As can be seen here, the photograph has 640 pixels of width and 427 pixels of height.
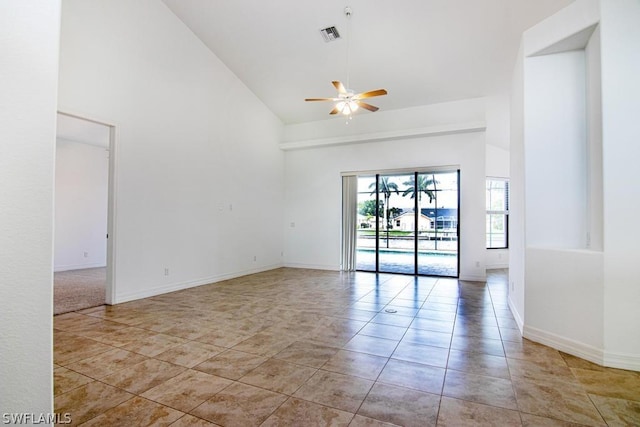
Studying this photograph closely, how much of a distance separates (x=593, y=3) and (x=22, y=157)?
431 centimetres

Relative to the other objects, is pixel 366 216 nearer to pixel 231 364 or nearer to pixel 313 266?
pixel 313 266

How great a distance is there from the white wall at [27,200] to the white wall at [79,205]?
8.36 metres

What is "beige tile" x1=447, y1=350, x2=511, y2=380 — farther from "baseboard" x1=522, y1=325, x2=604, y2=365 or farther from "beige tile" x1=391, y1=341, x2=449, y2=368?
"baseboard" x1=522, y1=325, x2=604, y2=365

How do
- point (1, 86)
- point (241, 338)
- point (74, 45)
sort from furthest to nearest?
point (74, 45) < point (241, 338) < point (1, 86)

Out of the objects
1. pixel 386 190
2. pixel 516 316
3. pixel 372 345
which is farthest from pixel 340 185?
pixel 372 345

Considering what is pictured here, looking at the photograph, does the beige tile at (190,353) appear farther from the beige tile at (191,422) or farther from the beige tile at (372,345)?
the beige tile at (372,345)

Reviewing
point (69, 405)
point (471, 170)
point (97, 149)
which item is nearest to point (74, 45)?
point (69, 405)

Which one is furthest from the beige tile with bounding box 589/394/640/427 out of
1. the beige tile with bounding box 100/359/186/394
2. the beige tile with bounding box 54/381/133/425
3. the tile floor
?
the beige tile with bounding box 54/381/133/425

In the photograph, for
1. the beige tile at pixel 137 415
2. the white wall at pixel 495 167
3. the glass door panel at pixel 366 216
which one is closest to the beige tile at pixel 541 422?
the beige tile at pixel 137 415

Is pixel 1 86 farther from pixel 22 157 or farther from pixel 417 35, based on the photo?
pixel 417 35

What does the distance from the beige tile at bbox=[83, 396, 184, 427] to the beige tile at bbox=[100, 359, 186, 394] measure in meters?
0.20

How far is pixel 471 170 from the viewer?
6816 millimetres

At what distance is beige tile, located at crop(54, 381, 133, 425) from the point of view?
2.05 metres

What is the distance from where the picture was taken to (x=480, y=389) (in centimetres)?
238
